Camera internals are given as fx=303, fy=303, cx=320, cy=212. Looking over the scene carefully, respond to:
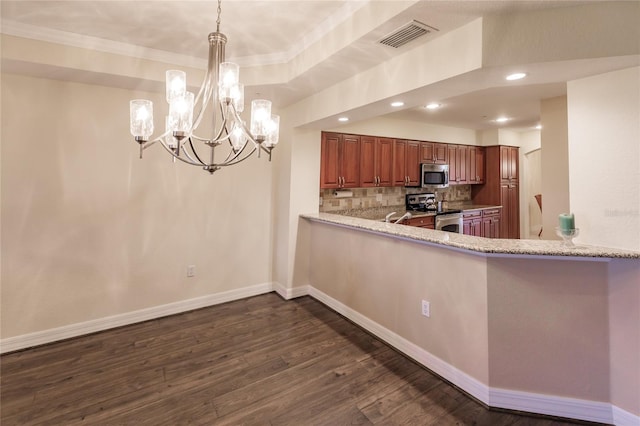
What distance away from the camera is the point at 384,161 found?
486 centimetres

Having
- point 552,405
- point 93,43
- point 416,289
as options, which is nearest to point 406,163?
point 416,289

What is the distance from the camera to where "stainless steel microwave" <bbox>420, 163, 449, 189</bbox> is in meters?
5.28

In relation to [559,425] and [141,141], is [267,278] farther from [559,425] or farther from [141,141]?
[559,425]

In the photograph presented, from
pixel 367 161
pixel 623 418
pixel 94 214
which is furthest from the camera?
pixel 367 161

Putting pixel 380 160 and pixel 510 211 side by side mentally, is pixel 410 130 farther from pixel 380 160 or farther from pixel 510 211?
pixel 510 211

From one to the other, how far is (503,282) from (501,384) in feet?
2.19

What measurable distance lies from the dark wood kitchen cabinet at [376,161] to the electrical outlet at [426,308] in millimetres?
2453

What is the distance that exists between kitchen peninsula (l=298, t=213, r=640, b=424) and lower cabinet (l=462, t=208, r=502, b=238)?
144 inches

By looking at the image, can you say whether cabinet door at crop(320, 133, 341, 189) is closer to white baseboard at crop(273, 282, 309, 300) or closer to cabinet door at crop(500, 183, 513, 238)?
white baseboard at crop(273, 282, 309, 300)

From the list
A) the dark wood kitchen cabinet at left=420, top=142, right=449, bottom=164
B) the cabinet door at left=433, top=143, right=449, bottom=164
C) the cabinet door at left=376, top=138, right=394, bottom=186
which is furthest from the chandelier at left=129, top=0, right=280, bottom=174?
the cabinet door at left=433, top=143, right=449, bottom=164

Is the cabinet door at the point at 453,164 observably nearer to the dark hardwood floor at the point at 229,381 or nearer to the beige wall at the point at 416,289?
the beige wall at the point at 416,289

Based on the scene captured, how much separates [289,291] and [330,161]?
185 centimetres

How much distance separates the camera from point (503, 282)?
196 cm

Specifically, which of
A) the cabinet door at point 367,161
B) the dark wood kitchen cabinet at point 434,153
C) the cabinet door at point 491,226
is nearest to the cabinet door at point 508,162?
the cabinet door at point 491,226
